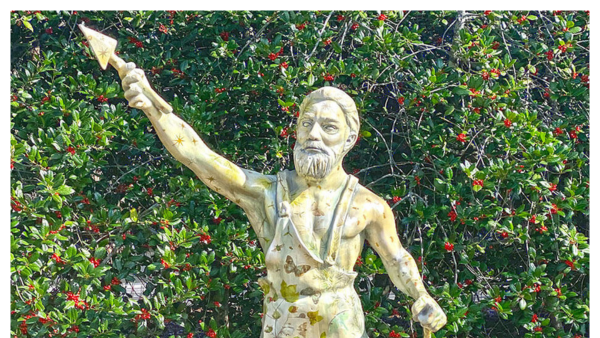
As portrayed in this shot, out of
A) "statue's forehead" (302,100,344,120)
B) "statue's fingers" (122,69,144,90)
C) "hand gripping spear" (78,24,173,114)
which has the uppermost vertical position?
"hand gripping spear" (78,24,173,114)

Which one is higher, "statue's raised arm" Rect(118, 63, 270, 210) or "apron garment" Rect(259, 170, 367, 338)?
"statue's raised arm" Rect(118, 63, 270, 210)

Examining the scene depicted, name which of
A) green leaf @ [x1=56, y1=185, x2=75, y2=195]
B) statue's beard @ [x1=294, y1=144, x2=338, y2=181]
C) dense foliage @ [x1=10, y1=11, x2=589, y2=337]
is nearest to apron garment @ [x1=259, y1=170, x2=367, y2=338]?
statue's beard @ [x1=294, y1=144, x2=338, y2=181]

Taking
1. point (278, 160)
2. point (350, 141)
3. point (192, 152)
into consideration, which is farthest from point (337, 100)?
point (278, 160)

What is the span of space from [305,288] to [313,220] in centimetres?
27

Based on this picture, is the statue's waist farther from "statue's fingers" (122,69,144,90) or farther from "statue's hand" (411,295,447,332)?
"statue's fingers" (122,69,144,90)

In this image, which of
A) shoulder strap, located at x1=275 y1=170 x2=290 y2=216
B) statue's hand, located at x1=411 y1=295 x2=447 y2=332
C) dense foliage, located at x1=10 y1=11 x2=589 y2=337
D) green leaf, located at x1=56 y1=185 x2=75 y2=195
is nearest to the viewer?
statue's hand, located at x1=411 y1=295 x2=447 y2=332

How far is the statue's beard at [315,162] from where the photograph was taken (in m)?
2.81

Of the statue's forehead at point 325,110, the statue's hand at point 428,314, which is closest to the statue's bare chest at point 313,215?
the statue's forehead at point 325,110

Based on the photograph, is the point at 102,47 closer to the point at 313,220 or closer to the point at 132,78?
the point at 132,78

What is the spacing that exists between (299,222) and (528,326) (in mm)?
1757

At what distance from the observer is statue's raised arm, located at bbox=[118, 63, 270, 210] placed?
266 centimetres

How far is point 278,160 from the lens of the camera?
421cm

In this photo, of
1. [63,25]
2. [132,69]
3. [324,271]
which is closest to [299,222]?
[324,271]

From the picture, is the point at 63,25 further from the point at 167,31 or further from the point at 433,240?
the point at 433,240
